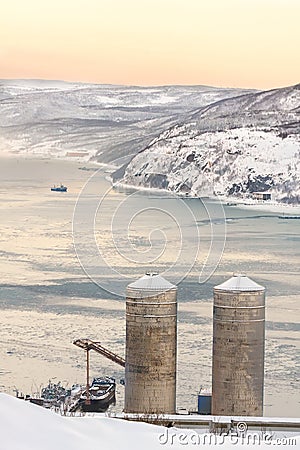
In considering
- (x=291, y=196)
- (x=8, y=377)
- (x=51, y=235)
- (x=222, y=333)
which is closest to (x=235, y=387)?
(x=222, y=333)

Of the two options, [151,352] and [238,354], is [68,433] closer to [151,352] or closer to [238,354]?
[151,352]

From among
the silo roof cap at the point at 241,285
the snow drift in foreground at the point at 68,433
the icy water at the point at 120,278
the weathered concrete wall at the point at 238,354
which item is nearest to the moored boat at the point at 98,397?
the icy water at the point at 120,278

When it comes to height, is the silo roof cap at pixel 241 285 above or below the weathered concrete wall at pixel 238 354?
above

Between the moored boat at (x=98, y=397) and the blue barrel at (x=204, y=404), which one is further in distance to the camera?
the moored boat at (x=98, y=397)

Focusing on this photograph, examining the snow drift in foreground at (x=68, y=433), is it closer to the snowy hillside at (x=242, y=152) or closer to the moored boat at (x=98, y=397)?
the moored boat at (x=98, y=397)

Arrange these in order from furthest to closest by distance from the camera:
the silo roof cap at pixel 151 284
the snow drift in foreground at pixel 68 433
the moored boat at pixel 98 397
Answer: the moored boat at pixel 98 397
the silo roof cap at pixel 151 284
the snow drift in foreground at pixel 68 433

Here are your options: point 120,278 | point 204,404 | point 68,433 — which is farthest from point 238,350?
point 68,433
